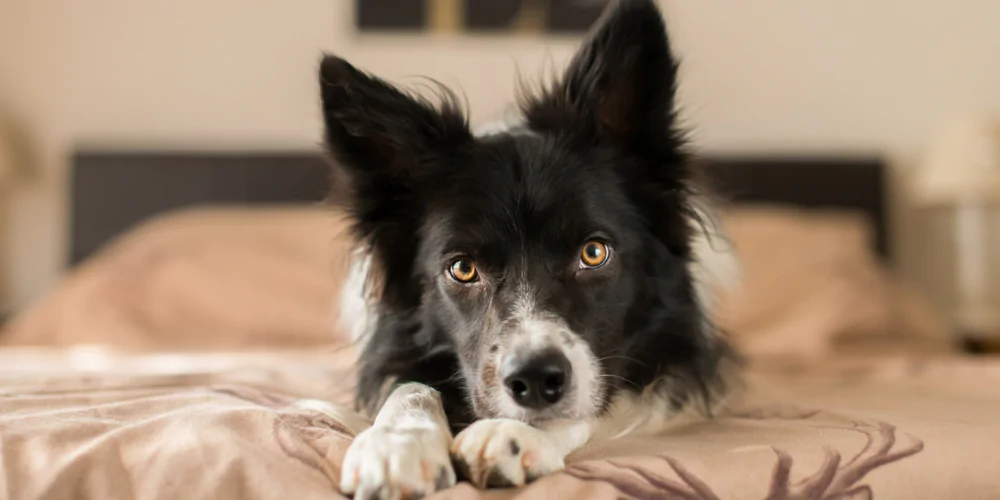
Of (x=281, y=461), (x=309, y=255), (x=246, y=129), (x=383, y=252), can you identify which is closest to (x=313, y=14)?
(x=246, y=129)

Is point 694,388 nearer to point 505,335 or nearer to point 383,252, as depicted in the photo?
point 505,335

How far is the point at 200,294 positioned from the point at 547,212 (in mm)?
2680

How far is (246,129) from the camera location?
504 centimetres

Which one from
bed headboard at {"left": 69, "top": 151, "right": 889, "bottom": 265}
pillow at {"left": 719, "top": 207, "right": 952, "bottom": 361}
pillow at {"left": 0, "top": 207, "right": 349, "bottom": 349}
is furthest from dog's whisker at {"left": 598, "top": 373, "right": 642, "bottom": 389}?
bed headboard at {"left": 69, "top": 151, "right": 889, "bottom": 265}

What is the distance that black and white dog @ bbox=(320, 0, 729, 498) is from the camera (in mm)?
1639

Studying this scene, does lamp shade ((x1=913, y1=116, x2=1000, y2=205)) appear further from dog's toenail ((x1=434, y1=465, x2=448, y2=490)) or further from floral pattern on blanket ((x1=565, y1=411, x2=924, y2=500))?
dog's toenail ((x1=434, y1=465, x2=448, y2=490))

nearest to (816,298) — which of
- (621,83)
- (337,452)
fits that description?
(621,83)

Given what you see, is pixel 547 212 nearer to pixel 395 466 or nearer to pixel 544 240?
pixel 544 240

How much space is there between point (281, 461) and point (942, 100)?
506cm

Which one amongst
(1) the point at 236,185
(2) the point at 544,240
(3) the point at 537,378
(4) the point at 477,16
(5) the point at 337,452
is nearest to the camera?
(5) the point at 337,452

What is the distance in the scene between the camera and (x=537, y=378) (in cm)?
140

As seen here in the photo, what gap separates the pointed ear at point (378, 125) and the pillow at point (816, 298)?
75.6 inches

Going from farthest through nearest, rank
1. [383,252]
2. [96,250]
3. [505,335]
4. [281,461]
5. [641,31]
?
[96,250], [383,252], [641,31], [505,335], [281,461]

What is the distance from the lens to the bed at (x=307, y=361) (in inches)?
48.4
